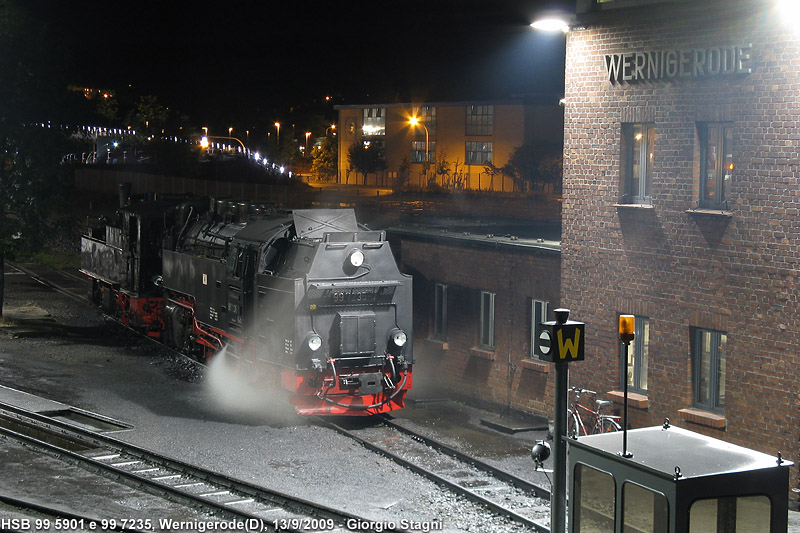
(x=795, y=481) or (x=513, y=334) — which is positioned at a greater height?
(x=513, y=334)

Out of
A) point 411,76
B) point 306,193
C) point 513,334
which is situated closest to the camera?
point 513,334

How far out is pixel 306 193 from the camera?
45688 mm

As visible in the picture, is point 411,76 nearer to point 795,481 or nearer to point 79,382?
point 79,382

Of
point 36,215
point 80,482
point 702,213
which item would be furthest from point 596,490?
point 36,215

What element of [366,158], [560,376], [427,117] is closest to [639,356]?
[560,376]

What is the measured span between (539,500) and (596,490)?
5.47 m

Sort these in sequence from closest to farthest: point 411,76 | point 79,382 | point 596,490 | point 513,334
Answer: point 596,490 → point 513,334 → point 79,382 → point 411,76

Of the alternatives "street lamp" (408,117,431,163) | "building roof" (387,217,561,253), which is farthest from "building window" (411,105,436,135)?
"building roof" (387,217,561,253)

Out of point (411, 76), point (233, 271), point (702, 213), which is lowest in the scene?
point (233, 271)

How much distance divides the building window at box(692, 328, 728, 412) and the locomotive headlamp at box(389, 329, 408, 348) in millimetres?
5449

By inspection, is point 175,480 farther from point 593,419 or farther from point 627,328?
point 627,328

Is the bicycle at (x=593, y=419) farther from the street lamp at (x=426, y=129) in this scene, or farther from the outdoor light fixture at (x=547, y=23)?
the street lamp at (x=426, y=129)

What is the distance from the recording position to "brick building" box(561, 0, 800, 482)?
13.1 meters

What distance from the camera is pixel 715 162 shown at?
14.4 meters
